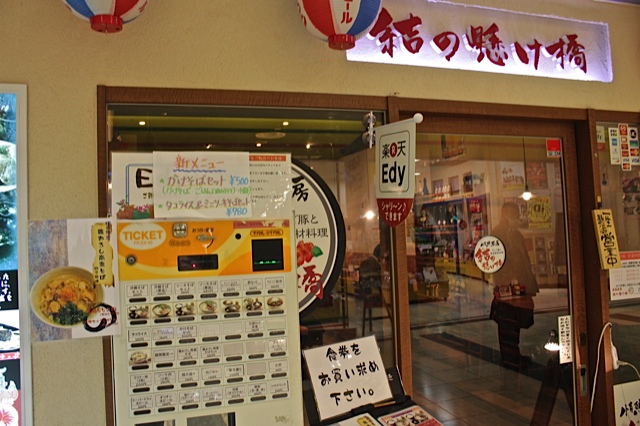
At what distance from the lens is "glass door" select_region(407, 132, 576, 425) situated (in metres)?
3.20

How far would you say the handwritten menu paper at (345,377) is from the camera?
2.42 m

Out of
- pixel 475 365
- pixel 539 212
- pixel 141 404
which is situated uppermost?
pixel 539 212

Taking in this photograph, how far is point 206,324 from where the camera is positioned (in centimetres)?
225

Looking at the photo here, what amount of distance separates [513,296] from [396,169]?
1.40m

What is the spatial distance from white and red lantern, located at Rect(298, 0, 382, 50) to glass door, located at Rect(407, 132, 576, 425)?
0.90 m

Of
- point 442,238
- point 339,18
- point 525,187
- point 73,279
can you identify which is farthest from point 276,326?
point 525,187

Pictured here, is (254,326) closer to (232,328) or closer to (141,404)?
(232,328)

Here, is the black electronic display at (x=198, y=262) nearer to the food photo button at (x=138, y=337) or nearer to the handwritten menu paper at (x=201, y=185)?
the handwritten menu paper at (x=201, y=185)

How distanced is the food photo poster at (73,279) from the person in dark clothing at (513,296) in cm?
236

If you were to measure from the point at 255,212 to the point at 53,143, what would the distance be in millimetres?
1022

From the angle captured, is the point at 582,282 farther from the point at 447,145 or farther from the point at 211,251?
the point at 211,251

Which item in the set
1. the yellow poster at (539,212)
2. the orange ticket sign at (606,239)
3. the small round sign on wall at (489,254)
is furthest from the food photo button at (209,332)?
the orange ticket sign at (606,239)

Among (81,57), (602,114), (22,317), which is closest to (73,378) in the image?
(22,317)

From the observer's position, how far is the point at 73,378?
2.40m
